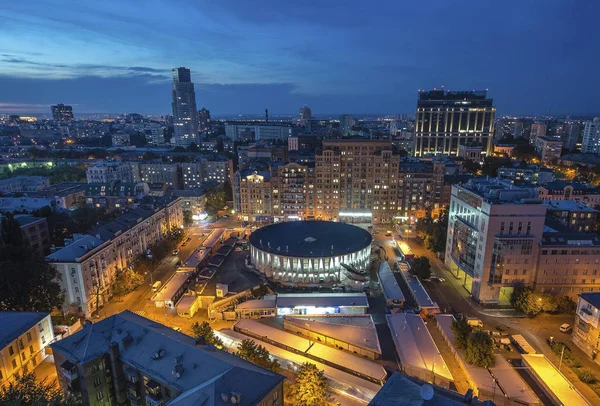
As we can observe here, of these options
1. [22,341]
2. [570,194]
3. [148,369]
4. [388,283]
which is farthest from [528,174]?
[22,341]

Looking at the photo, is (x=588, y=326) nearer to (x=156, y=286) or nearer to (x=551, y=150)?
(x=156, y=286)

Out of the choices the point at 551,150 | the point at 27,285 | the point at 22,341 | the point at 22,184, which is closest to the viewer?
the point at 22,341

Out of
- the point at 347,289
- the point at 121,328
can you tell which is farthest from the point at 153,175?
the point at 121,328

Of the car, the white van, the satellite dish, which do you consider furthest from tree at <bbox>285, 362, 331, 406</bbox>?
the car

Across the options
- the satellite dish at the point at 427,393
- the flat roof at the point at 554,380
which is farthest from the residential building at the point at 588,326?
the satellite dish at the point at 427,393

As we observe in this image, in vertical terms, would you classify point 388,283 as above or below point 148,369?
below
